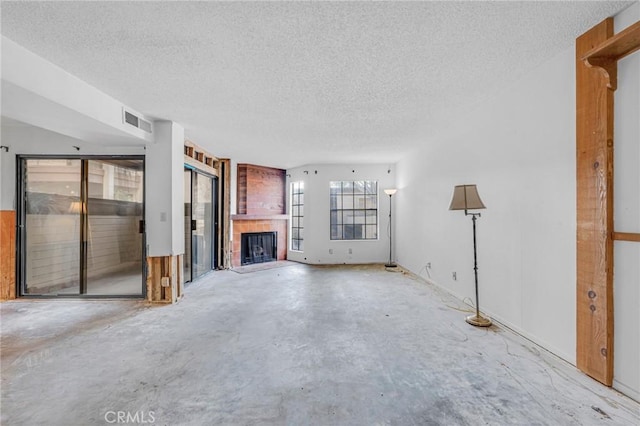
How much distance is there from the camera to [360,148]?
5.23 meters

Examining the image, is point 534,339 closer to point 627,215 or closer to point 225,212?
point 627,215

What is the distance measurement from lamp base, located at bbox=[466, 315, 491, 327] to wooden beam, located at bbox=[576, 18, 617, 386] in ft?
2.78

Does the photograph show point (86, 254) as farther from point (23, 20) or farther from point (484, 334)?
point (484, 334)

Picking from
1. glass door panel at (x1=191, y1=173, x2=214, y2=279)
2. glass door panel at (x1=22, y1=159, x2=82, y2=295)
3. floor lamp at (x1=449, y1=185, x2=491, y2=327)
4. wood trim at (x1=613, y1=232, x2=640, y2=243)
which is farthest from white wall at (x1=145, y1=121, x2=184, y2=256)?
wood trim at (x1=613, y1=232, x2=640, y2=243)

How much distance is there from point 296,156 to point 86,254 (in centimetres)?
403

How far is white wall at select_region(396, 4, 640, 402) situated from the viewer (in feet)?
5.84

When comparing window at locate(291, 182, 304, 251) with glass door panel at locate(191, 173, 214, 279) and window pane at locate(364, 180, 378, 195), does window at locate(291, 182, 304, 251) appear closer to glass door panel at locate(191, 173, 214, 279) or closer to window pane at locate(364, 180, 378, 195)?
window pane at locate(364, 180, 378, 195)

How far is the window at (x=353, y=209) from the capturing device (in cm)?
680

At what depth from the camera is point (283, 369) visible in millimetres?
2115

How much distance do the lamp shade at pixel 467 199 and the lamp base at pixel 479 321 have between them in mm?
1258

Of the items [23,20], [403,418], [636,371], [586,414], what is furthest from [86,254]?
[636,371]

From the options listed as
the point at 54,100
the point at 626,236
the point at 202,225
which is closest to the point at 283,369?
the point at 626,236

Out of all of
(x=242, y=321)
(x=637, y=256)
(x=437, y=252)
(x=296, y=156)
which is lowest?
(x=242, y=321)

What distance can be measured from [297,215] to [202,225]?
2.56 m
